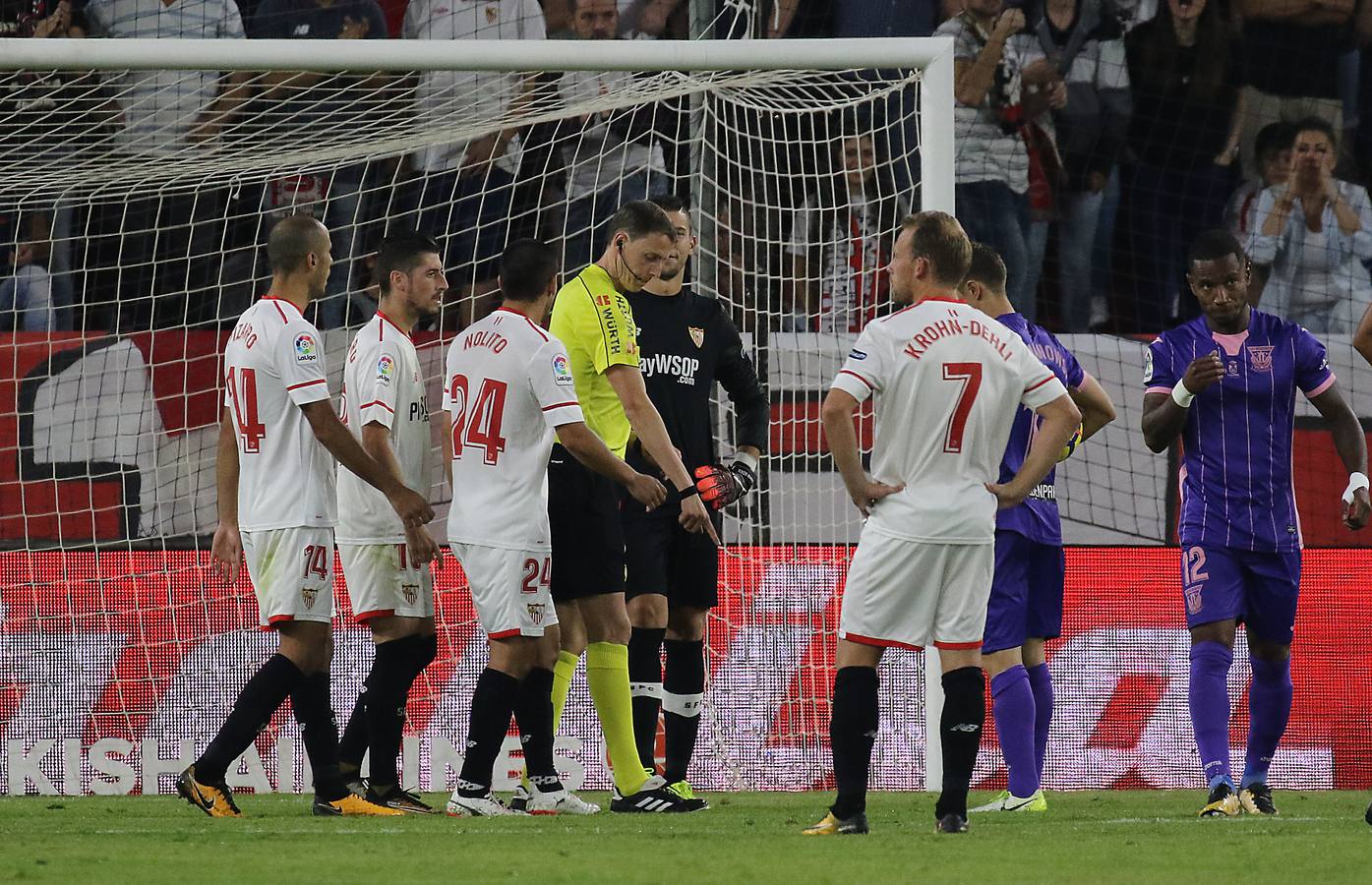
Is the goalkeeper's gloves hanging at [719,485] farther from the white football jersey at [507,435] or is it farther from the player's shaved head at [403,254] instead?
the player's shaved head at [403,254]

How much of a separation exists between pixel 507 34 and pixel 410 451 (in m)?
6.50

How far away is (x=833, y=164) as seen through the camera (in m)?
9.09

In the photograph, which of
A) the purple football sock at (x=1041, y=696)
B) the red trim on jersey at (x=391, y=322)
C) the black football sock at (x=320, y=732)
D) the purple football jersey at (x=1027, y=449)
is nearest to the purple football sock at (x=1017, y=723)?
the purple football sock at (x=1041, y=696)

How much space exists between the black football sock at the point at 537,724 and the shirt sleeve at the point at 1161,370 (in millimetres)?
2300

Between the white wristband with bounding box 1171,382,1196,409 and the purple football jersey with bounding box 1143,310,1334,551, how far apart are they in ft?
0.39

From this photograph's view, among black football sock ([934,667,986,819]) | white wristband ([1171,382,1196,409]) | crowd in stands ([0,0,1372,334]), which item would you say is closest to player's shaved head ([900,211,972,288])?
black football sock ([934,667,986,819])

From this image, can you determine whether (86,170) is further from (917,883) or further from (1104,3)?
(1104,3)

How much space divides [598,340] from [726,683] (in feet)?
6.96

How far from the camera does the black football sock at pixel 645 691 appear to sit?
640 cm

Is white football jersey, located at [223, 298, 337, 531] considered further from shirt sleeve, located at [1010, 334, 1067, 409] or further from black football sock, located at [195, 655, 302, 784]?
shirt sleeve, located at [1010, 334, 1067, 409]

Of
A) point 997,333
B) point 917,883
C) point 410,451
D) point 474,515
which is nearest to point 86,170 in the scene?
point 410,451

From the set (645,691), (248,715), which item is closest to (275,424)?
(248,715)

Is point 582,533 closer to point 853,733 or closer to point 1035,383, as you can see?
point 853,733

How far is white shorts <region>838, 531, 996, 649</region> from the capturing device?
5.00 meters
